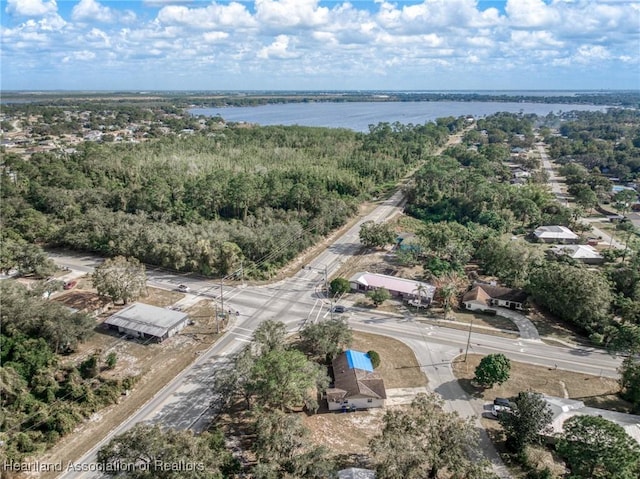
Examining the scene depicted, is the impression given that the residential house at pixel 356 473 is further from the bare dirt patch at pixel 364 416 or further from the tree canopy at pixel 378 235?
the tree canopy at pixel 378 235

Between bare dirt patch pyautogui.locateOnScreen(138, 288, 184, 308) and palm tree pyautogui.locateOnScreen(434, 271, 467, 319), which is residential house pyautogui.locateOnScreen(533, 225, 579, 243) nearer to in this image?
palm tree pyautogui.locateOnScreen(434, 271, 467, 319)

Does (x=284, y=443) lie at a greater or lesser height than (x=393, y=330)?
greater

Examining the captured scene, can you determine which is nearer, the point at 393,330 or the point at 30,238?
the point at 393,330

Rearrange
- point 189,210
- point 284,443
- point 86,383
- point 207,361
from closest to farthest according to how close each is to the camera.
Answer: point 284,443, point 86,383, point 207,361, point 189,210

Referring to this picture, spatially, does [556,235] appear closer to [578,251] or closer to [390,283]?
[578,251]

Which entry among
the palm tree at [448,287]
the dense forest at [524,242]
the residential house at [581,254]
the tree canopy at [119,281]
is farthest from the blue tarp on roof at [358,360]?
the residential house at [581,254]

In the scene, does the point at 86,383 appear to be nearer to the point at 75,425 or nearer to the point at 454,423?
the point at 75,425

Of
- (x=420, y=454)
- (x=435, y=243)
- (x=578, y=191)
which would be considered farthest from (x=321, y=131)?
(x=420, y=454)
